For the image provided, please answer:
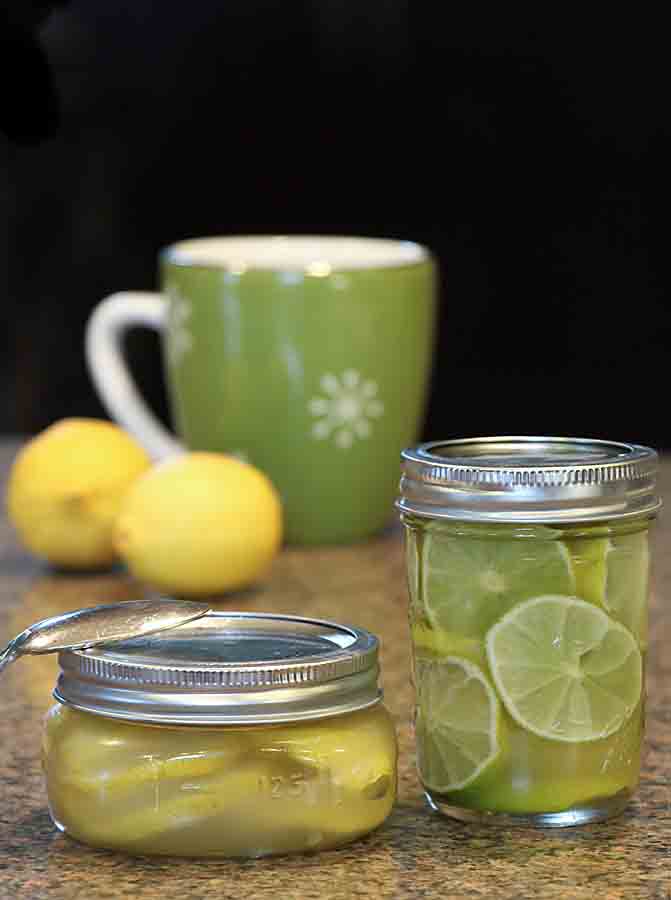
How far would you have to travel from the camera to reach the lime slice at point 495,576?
0.62 m

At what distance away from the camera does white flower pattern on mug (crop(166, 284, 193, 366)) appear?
4.20 feet

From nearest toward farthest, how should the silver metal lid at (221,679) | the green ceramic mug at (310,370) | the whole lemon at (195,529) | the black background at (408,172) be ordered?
the silver metal lid at (221,679) → the whole lemon at (195,529) → the green ceramic mug at (310,370) → the black background at (408,172)

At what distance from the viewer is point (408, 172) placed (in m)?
1.63

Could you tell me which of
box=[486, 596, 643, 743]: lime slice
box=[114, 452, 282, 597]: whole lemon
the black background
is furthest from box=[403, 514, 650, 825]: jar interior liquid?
the black background

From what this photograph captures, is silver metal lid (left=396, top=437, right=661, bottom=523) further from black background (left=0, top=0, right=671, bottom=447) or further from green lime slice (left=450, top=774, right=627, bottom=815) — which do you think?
black background (left=0, top=0, right=671, bottom=447)

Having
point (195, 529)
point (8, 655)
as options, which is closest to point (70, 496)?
point (195, 529)

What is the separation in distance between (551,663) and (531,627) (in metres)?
0.02

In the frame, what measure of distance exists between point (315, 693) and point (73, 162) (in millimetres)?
1128

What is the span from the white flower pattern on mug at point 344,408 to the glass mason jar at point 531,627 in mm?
594

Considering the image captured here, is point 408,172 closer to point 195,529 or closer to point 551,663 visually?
point 195,529

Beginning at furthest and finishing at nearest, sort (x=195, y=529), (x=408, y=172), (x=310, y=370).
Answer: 1. (x=408, y=172)
2. (x=310, y=370)
3. (x=195, y=529)

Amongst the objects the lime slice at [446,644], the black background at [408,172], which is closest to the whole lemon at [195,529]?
the lime slice at [446,644]

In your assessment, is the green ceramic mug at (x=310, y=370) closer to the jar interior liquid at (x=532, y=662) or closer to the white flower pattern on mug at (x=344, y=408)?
the white flower pattern on mug at (x=344, y=408)

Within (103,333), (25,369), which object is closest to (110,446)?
(103,333)
